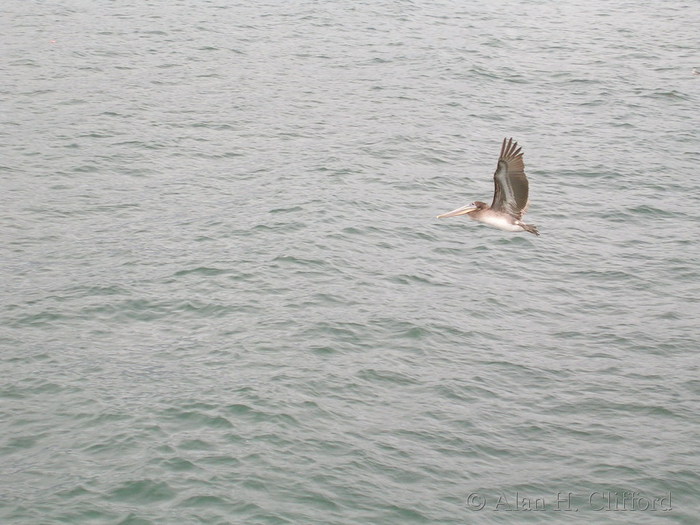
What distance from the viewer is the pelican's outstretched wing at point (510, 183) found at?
1576cm

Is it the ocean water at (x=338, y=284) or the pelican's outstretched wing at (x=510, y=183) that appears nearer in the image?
the ocean water at (x=338, y=284)

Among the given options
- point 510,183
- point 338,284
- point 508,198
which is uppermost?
point 510,183

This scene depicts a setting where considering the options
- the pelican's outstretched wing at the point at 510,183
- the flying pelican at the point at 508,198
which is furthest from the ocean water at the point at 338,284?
the pelican's outstretched wing at the point at 510,183

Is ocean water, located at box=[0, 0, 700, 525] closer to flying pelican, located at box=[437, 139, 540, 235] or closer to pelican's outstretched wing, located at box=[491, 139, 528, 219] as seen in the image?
flying pelican, located at box=[437, 139, 540, 235]

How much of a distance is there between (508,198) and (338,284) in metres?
5.02

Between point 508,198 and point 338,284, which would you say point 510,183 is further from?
point 338,284

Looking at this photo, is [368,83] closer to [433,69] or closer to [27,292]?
[433,69]

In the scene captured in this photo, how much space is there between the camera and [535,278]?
21.6 m

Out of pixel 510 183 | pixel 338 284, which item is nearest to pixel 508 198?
pixel 510 183

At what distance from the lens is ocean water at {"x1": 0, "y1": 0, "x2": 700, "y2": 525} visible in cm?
1530

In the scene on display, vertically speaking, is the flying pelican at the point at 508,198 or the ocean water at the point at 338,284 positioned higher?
the flying pelican at the point at 508,198

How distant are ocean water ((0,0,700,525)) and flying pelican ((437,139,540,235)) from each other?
9.14 feet

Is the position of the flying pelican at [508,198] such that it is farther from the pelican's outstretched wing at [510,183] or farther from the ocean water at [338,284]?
the ocean water at [338,284]

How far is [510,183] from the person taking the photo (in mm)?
16234
